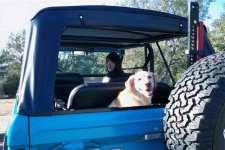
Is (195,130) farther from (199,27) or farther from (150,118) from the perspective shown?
(199,27)

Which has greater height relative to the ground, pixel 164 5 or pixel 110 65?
pixel 164 5

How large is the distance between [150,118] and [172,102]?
34 cm

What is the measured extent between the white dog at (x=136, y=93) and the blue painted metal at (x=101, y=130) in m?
0.35

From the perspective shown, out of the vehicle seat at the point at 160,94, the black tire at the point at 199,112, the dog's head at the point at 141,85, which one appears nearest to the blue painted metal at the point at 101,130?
the black tire at the point at 199,112

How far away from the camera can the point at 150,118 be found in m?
2.72

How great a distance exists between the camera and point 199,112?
7.36ft

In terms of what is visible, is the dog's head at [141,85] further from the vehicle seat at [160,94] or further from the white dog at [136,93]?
the vehicle seat at [160,94]

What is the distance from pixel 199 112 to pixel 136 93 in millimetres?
982

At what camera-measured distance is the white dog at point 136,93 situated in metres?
3.11

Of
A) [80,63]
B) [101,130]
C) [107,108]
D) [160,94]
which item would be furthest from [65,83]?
[101,130]

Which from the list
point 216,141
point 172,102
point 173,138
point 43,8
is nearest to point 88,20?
point 43,8

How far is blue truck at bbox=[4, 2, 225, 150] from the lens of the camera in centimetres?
229

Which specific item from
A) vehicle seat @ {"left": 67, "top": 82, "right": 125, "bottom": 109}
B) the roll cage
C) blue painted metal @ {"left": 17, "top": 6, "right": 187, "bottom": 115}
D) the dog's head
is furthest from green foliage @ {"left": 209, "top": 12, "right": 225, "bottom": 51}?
blue painted metal @ {"left": 17, "top": 6, "right": 187, "bottom": 115}

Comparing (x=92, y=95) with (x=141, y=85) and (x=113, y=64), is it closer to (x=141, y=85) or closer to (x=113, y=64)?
(x=141, y=85)
